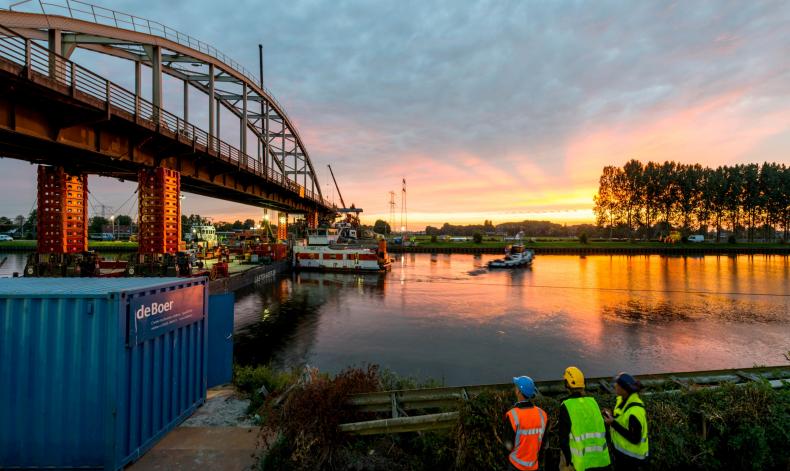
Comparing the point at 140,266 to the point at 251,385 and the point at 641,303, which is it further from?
the point at 641,303

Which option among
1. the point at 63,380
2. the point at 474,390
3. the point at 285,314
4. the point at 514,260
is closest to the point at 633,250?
the point at 514,260

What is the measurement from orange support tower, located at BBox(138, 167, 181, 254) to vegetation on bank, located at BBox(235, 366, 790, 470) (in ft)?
65.9

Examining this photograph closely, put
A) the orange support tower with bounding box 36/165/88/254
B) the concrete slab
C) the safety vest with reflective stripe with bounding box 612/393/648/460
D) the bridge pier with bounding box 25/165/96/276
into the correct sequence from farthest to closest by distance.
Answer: the orange support tower with bounding box 36/165/88/254 < the bridge pier with bounding box 25/165/96/276 < the concrete slab < the safety vest with reflective stripe with bounding box 612/393/648/460

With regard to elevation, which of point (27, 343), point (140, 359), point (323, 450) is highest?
point (27, 343)

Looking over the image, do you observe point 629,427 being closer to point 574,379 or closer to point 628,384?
point 628,384

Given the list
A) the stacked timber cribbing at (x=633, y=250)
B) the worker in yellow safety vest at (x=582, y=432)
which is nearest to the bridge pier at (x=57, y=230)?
the worker in yellow safety vest at (x=582, y=432)

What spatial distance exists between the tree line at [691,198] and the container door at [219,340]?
136 metres

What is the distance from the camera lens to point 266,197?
46875 millimetres

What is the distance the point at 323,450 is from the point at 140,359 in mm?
3736

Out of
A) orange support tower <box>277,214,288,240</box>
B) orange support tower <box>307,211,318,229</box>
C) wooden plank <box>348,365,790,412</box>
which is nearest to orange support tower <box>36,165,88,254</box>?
wooden plank <box>348,365,790,412</box>

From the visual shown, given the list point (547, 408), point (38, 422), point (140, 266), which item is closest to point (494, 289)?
point (140, 266)

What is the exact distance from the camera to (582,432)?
14.1 ft

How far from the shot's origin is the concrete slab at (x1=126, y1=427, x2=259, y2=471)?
6234 millimetres

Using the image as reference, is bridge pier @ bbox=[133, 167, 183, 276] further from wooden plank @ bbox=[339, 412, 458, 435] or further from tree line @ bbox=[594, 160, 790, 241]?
tree line @ bbox=[594, 160, 790, 241]
